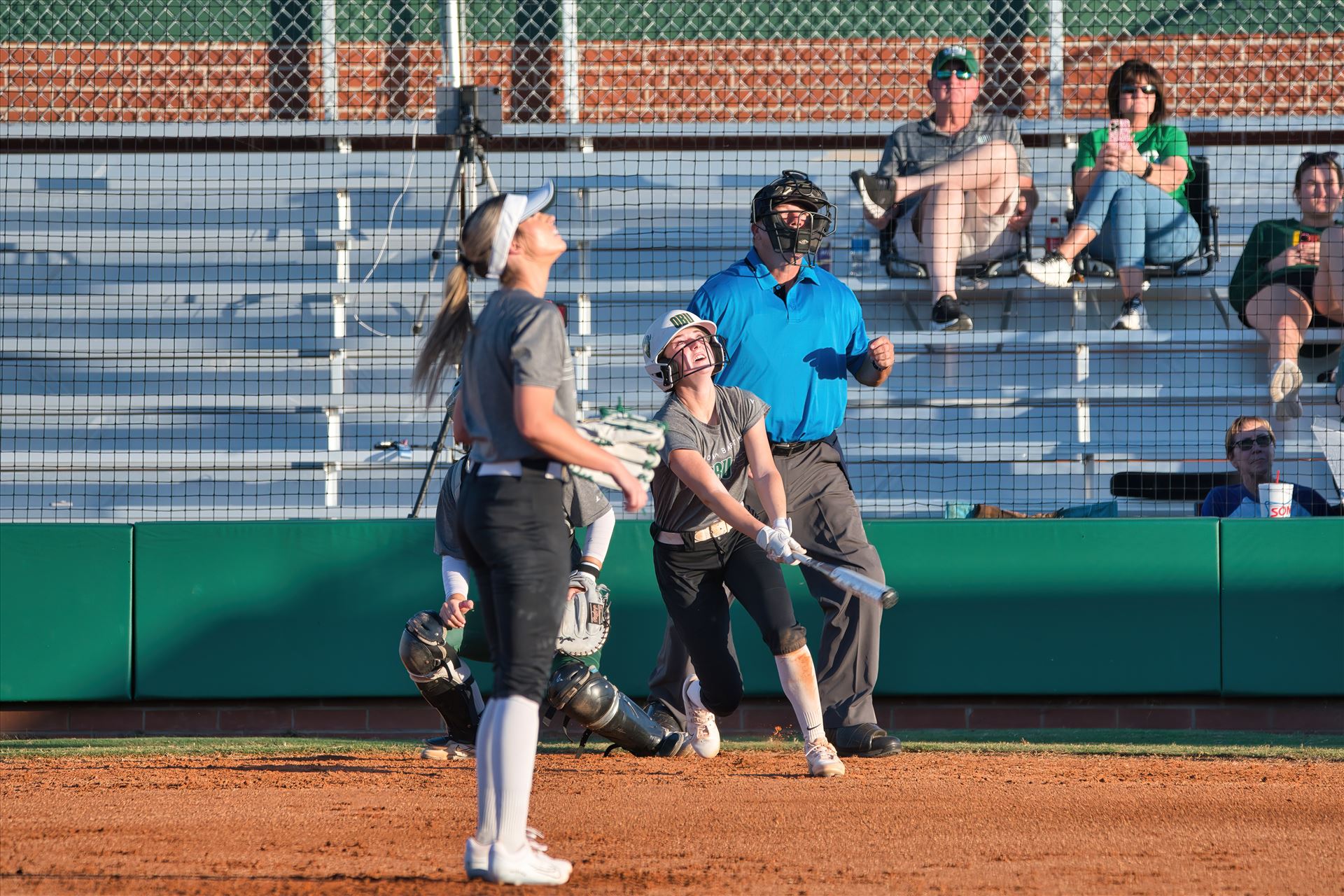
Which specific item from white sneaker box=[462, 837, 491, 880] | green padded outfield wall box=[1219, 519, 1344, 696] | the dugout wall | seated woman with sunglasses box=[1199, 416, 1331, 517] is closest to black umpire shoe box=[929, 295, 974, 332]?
seated woman with sunglasses box=[1199, 416, 1331, 517]

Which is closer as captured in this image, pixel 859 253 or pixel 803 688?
pixel 803 688

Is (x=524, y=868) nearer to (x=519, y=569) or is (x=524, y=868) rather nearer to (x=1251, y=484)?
(x=519, y=569)

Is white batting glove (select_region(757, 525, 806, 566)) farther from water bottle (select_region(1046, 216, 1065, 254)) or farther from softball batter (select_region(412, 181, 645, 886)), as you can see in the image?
water bottle (select_region(1046, 216, 1065, 254))

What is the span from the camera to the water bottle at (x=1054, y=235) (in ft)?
33.4

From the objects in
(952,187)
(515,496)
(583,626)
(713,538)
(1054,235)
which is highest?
(952,187)

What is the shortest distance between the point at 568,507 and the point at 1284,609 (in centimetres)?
399

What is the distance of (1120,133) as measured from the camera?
9938 mm

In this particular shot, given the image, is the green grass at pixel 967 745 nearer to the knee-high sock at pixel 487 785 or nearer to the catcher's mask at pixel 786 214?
the catcher's mask at pixel 786 214

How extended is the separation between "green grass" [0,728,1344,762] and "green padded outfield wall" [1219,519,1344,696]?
31 cm

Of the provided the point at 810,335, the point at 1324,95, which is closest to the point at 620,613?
the point at 810,335

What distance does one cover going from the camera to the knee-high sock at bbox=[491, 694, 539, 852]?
3.40 meters

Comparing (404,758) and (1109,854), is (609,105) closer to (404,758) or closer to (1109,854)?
(404,758)

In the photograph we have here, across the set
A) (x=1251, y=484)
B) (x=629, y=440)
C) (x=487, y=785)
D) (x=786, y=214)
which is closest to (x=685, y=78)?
(x=629, y=440)

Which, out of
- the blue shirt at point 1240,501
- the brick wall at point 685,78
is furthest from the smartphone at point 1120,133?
the blue shirt at point 1240,501
